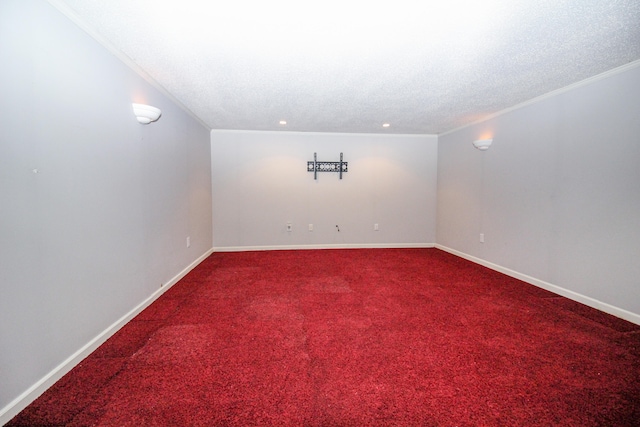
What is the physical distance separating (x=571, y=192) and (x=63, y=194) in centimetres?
450

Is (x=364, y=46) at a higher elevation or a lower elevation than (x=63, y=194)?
higher

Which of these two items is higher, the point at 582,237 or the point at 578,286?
the point at 582,237

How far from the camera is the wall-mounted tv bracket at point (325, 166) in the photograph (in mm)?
4906

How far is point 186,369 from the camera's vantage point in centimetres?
161

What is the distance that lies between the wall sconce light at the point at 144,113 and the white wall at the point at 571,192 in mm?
4259

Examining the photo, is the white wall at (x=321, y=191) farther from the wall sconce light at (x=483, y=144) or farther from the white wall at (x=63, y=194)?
the white wall at (x=63, y=194)

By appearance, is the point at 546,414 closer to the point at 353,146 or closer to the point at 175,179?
the point at 175,179

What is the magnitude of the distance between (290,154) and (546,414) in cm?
456

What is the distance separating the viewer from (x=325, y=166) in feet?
16.2

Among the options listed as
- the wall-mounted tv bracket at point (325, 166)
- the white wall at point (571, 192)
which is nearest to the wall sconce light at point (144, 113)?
the wall-mounted tv bracket at point (325, 166)

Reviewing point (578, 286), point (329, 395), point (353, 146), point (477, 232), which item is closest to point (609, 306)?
point (578, 286)

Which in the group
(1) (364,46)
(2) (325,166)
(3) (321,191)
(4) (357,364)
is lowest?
(4) (357,364)

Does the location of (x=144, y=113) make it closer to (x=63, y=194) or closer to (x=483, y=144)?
(x=63, y=194)

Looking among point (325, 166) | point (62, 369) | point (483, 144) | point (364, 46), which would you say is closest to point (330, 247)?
point (325, 166)
